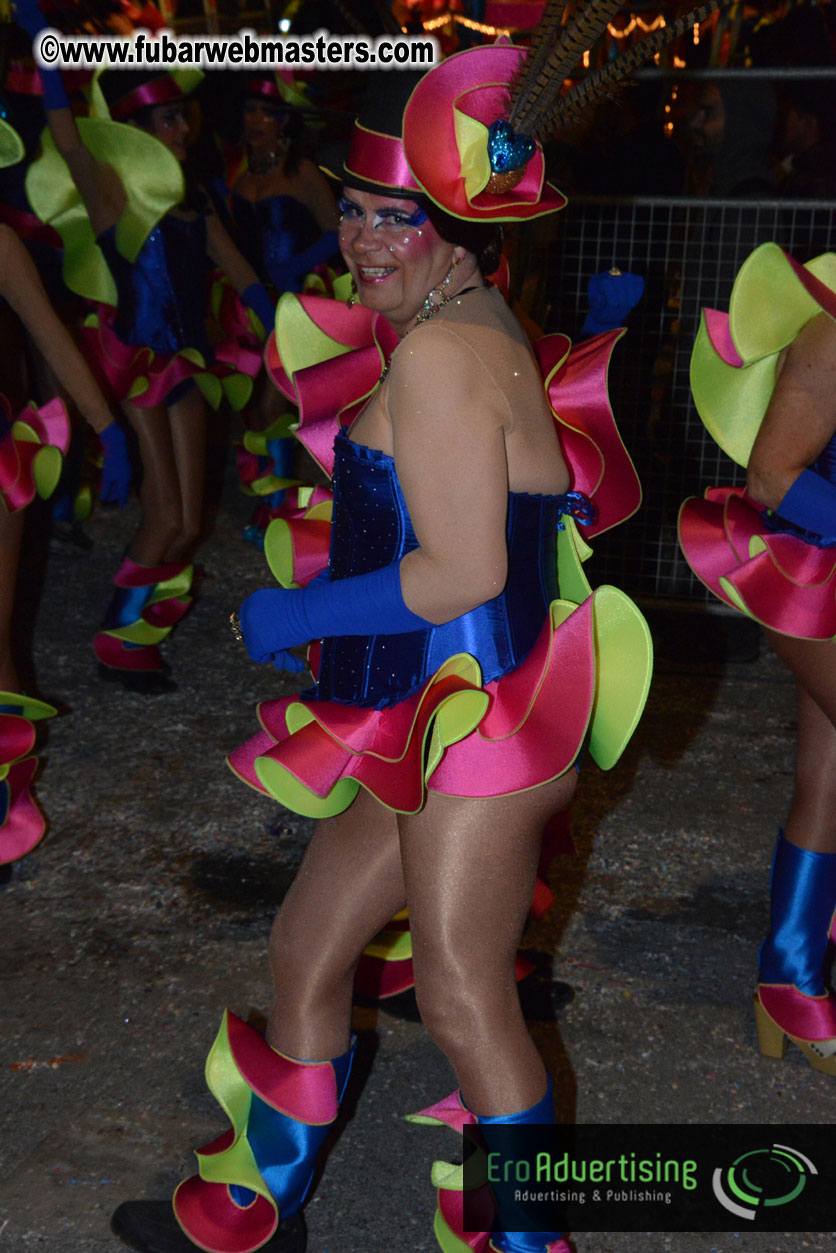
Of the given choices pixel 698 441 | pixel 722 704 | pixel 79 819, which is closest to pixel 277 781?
pixel 79 819

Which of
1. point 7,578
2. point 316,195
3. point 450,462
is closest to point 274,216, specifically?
point 316,195

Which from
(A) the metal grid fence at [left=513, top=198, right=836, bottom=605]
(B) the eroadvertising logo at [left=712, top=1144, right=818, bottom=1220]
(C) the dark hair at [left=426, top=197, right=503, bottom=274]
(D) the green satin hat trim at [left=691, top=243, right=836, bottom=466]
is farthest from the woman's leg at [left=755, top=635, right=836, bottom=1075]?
(A) the metal grid fence at [left=513, top=198, right=836, bottom=605]

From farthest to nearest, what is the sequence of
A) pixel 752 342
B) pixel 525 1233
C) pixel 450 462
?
pixel 752 342 → pixel 525 1233 → pixel 450 462

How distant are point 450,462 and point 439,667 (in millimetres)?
344

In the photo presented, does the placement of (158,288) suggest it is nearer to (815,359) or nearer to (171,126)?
(171,126)

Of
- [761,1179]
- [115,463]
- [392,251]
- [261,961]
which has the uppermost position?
[392,251]

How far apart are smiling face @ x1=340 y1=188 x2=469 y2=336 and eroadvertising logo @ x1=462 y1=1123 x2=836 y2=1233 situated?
1.29m

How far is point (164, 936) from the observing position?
3.19 meters

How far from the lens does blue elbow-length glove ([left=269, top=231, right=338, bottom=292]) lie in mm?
6297

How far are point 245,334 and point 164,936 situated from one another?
3.38 m

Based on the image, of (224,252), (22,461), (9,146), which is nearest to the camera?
(9,146)

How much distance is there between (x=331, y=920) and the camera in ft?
6.60

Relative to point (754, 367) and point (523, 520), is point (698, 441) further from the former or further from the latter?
point (523, 520)

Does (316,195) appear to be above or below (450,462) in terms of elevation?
below
